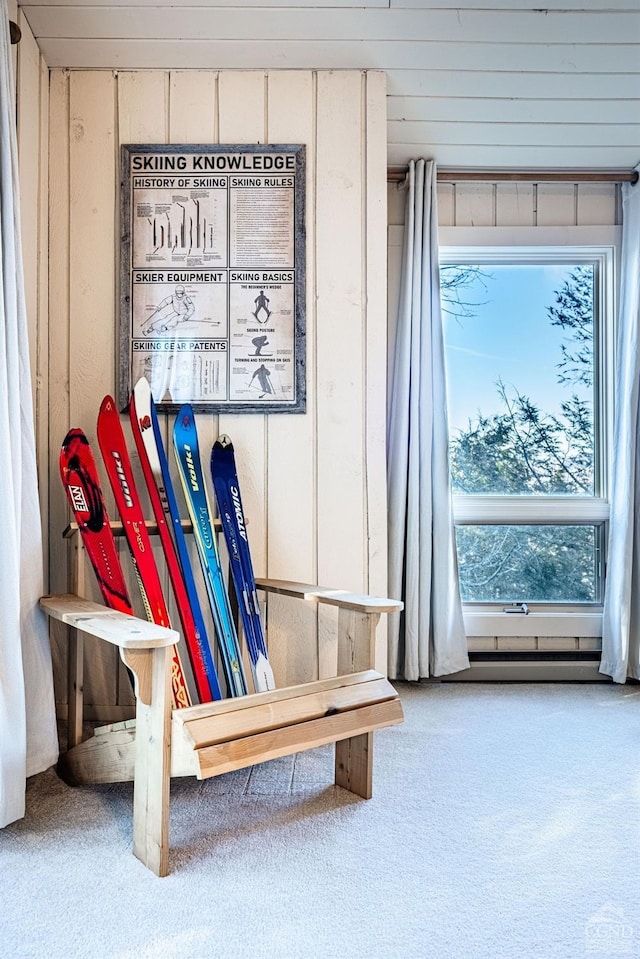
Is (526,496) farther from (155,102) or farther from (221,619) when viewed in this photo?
(155,102)

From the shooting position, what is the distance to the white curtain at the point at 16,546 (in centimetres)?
167

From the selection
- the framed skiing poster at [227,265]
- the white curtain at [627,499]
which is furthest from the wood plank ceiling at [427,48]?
the white curtain at [627,499]

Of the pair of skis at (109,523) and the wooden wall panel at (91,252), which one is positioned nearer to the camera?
the pair of skis at (109,523)

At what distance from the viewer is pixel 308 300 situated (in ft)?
7.89

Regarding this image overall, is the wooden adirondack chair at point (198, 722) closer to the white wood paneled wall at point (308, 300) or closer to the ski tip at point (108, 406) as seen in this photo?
the white wood paneled wall at point (308, 300)

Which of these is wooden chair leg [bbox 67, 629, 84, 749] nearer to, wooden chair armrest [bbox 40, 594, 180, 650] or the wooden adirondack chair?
the wooden adirondack chair

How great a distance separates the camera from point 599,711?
2594 mm

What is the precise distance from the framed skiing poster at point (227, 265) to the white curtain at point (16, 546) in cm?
58

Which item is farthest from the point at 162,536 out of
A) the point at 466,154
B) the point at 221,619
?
the point at 466,154

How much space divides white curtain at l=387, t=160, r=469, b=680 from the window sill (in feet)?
0.45

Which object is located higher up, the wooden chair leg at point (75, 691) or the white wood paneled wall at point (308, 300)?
the white wood paneled wall at point (308, 300)

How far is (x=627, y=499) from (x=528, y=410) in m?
0.56

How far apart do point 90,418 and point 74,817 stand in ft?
4.05

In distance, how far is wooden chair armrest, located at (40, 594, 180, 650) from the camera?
147cm
